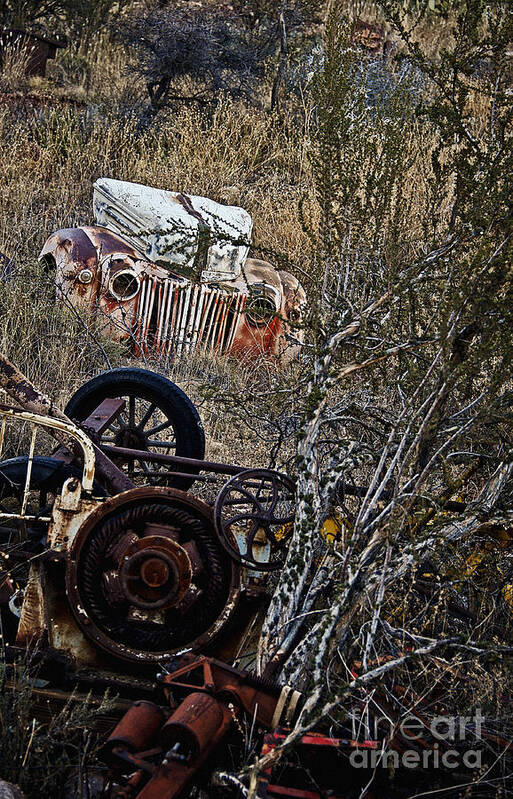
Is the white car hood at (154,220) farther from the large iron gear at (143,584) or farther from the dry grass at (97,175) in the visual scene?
the large iron gear at (143,584)

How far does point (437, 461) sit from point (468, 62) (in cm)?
170

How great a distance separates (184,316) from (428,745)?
191 inches

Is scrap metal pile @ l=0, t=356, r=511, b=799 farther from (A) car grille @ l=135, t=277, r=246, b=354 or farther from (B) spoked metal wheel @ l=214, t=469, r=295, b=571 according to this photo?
(A) car grille @ l=135, t=277, r=246, b=354

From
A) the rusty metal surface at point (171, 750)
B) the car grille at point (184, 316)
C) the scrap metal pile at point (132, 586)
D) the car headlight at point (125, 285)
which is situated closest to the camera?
the rusty metal surface at point (171, 750)

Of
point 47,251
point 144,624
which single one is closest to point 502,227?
point 144,624

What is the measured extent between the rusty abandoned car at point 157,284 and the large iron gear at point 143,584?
3.37 meters

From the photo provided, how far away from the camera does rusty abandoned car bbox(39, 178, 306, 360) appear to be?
21.3ft

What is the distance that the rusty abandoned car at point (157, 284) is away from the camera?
255 inches

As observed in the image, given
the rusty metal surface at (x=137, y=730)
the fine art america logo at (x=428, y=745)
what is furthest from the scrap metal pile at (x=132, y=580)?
the fine art america logo at (x=428, y=745)

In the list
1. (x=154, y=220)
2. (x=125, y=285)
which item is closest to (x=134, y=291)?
(x=125, y=285)

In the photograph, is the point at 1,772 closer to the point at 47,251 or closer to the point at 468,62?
the point at 468,62

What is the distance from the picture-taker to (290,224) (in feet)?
28.0

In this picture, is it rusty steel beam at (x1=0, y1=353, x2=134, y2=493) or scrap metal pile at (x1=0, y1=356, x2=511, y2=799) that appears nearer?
scrap metal pile at (x1=0, y1=356, x2=511, y2=799)

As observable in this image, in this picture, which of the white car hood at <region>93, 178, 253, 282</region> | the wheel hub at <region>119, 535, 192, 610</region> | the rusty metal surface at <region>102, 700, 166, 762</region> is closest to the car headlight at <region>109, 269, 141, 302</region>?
the white car hood at <region>93, 178, 253, 282</region>
